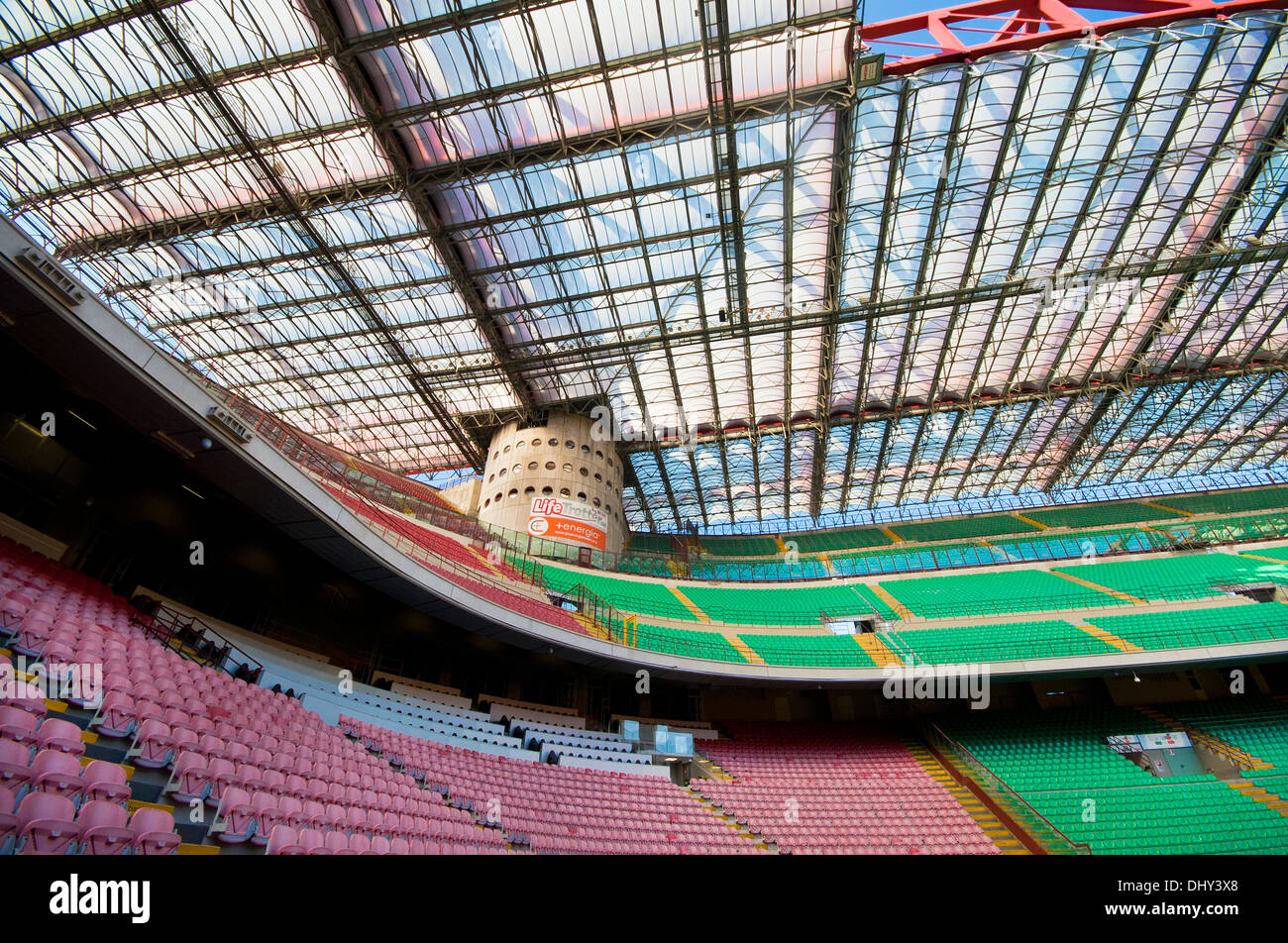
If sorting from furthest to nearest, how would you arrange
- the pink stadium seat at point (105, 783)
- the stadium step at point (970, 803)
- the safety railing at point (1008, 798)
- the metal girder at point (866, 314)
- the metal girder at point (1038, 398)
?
the metal girder at point (1038, 398), the metal girder at point (866, 314), the stadium step at point (970, 803), the safety railing at point (1008, 798), the pink stadium seat at point (105, 783)

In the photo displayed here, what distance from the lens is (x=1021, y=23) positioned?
18359 millimetres

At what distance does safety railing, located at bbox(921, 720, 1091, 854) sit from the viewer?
14.0 meters

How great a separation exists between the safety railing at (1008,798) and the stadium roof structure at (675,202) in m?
16.4

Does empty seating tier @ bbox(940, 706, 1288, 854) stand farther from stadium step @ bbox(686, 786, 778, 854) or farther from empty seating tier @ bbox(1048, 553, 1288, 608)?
stadium step @ bbox(686, 786, 778, 854)

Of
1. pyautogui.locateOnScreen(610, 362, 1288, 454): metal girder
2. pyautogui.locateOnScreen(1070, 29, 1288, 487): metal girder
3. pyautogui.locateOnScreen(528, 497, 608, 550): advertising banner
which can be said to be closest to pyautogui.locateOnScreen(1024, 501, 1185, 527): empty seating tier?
pyautogui.locateOnScreen(610, 362, 1288, 454): metal girder

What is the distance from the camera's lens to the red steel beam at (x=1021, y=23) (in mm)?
16984

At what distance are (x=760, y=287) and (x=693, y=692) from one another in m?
17.2

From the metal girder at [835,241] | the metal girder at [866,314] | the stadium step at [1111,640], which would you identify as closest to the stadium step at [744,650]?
the stadium step at [1111,640]

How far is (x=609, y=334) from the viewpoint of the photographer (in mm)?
29234

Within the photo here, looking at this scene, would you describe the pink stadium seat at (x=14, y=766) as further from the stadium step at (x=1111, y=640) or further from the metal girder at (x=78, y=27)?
the stadium step at (x=1111, y=640)

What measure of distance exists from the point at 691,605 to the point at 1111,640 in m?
15.8

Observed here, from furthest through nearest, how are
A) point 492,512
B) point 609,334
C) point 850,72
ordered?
point 492,512 → point 609,334 → point 850,72
